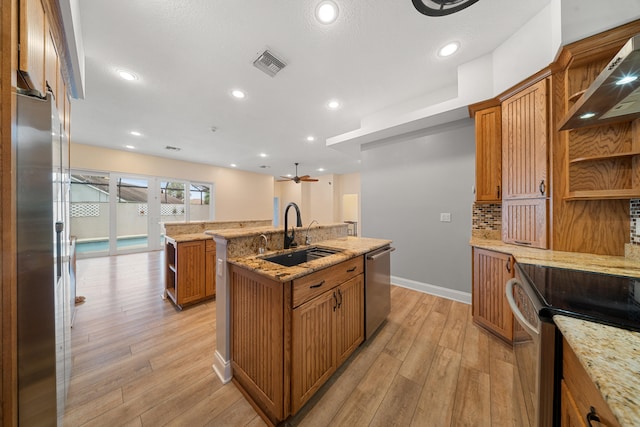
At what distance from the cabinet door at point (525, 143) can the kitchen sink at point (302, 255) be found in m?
1.87

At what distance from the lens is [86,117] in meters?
3.53

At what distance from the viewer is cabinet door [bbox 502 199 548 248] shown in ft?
5.98

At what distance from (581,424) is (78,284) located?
217 inches

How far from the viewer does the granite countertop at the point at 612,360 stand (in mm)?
405

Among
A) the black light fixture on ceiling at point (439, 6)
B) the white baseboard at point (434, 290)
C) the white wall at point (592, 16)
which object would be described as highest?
the black light fixture on ceiling at point (439, 6)

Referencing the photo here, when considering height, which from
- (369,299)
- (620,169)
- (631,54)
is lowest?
(369,299)

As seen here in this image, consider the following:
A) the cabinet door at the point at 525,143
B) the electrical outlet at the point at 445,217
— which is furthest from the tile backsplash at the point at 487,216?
the cabinet door at the point at 525,143

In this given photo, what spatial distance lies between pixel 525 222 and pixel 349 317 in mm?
1891

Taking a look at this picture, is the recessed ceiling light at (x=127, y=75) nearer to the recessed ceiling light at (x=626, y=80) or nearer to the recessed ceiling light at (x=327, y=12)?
the recessed ceiling light at (x=327, y=12)

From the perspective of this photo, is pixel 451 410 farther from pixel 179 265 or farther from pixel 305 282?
pixel 179 265

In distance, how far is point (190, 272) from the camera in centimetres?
262

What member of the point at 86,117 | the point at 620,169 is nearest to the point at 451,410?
the point at 620,169

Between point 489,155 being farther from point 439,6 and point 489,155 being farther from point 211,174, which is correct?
point 211,174

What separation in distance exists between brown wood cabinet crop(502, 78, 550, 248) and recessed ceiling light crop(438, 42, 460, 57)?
0.74 metres
